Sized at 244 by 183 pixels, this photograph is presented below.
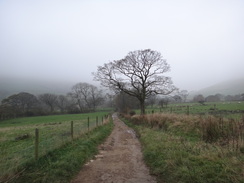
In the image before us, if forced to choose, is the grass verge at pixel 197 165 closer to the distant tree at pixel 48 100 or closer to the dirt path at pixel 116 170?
the dirt path at pixel 116 170

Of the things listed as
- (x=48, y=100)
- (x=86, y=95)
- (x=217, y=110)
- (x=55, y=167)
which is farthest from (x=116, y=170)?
(x=48, y=100)

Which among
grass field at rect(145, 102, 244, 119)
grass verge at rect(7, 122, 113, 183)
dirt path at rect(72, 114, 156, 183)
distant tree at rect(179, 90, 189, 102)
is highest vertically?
distant tree at rect(179, 90, 189, 102)

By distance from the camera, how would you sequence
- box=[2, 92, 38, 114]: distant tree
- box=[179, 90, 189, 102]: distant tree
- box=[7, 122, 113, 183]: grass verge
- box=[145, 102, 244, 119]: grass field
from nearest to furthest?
box=[7, 122, 113, 183]: grass verge → box=[145, 102, 244, 119]: grass field → box=[179, 90, 189, 102]: distant tree → box=[2, 92, 38, 114]: distant tree

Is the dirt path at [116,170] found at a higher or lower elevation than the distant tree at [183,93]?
lower

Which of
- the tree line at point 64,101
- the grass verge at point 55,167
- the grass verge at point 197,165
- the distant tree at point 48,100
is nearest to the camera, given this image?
the grass verge at point 197,165

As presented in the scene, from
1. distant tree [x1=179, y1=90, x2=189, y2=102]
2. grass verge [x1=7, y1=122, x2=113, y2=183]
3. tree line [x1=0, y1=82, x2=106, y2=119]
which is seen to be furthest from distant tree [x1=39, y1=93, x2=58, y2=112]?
grass verge [x1=7, y1=122, x2=113, y2=183]

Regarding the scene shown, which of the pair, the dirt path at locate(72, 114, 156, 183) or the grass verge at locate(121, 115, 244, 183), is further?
the dirt path at locate(72, 114, 156, 183)

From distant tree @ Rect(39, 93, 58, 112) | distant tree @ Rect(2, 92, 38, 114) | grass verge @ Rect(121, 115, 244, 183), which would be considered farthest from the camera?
distant tree @ Rect(39, 93, 58, 112)

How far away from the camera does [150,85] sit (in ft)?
92.8

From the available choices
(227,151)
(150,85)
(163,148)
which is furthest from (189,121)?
(150,85)

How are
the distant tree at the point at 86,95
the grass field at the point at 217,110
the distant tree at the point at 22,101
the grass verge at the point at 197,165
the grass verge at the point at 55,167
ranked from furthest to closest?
the distant tree at the point at 86,95
the distant tree at the point at 22,101
the grass field at the point at 217,110
the grass verge at the point at 55,167
the grass verge at the point at 197,165

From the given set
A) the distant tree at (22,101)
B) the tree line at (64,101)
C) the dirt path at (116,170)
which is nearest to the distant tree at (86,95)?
the tree line at (64,101)

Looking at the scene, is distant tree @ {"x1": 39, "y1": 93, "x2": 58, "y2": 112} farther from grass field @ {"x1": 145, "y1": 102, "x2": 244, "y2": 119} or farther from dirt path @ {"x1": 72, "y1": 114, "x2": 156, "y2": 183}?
dirt path @ {"x1": 72, "y1": 114, "x2": 156, "y2": 183}

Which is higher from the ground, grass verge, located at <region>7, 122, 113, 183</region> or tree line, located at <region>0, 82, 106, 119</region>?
tree line, located at <region>0, 82, 106, 119</region>
